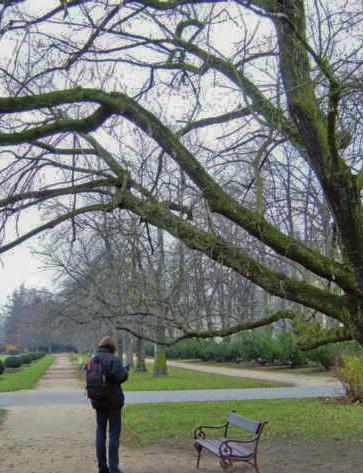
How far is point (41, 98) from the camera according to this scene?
6094 mm

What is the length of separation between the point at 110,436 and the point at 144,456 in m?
2.21

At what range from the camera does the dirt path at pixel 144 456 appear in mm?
8234

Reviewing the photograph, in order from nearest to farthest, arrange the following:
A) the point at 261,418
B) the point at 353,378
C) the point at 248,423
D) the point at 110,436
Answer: the point at 110,436 < the point at 248,423 < the point at 261,418 < the point at 353,378

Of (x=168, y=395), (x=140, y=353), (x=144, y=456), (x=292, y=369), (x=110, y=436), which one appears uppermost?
(x=140, y=353)

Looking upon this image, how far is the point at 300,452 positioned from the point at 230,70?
19.2 feet

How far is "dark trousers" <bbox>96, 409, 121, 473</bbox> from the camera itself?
7.27 m

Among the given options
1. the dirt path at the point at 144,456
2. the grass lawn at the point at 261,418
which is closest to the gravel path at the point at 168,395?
the grass lawn at the point at 261,418

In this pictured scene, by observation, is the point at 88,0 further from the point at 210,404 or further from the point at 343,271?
the point at 210,404

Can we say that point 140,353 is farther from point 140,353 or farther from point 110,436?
point 110,436

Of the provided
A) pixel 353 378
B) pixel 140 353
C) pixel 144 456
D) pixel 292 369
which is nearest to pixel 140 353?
pixel 140 353

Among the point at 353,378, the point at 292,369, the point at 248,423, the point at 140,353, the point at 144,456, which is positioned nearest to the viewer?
the point at 248,423

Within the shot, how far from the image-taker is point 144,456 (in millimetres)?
9242

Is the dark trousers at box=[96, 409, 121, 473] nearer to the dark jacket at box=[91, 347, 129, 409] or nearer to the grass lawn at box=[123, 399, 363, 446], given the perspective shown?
the dark jacket at box=[91, 347, 129, 409]

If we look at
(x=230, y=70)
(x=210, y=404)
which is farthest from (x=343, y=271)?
(x=210, y=404)
